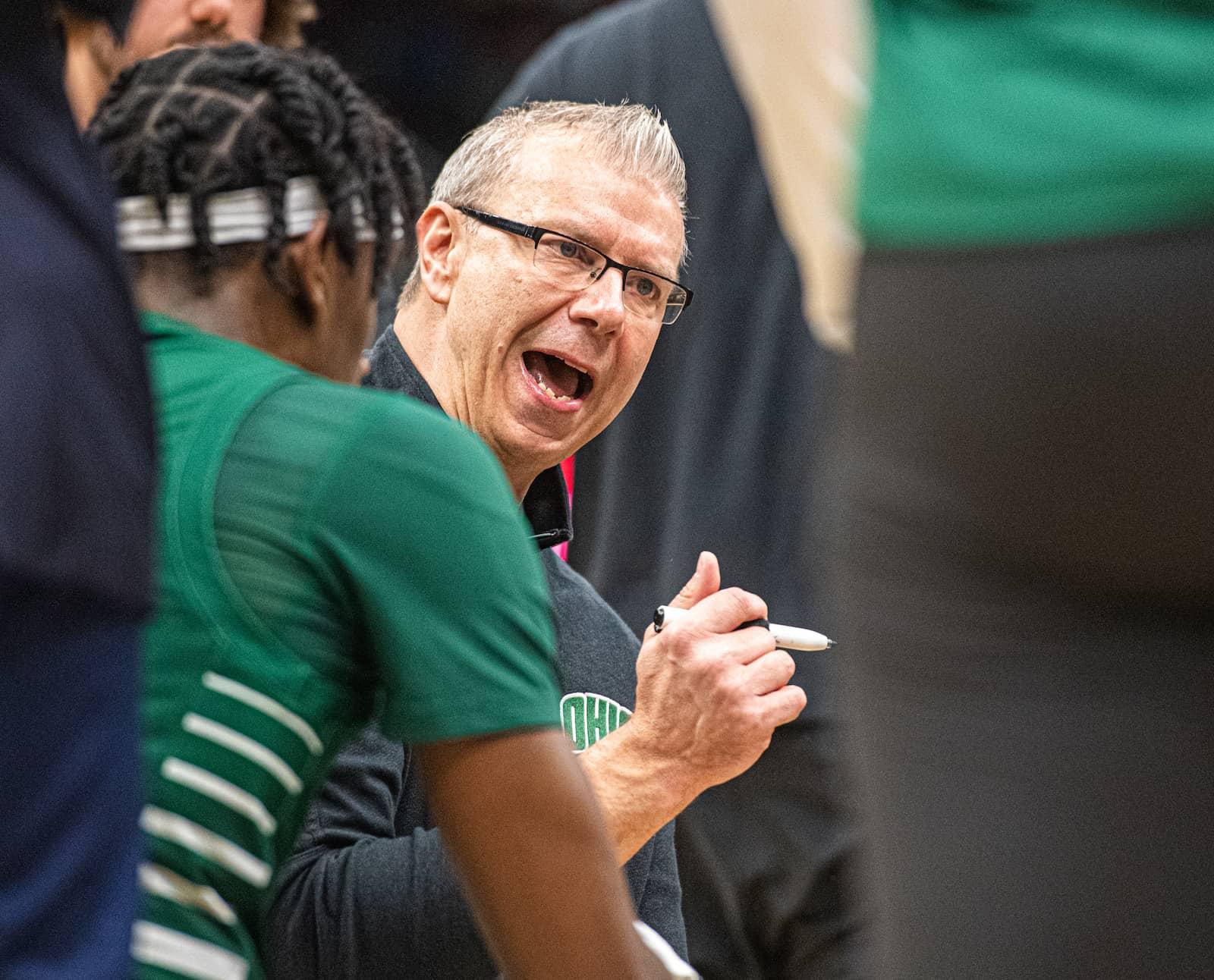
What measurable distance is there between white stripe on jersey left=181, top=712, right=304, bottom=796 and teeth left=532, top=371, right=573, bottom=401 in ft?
3.78

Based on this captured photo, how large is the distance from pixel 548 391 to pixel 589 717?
47 centimetres

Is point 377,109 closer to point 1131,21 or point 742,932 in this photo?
point 1131,21

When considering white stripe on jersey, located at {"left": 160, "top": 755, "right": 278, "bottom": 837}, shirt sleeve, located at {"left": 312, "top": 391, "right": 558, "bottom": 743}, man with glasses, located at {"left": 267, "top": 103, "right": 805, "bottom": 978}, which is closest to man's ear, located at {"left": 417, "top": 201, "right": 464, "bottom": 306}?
man with glasses, located at {"left": 267, "top": 103, "right": 805, "bottom": 978}

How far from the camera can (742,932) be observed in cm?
287

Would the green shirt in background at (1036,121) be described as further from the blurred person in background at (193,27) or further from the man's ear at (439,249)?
the man's ear at (439,249)

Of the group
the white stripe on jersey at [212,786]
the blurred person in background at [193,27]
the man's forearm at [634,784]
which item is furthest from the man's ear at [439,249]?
the white stripe on jersey at [212,786]

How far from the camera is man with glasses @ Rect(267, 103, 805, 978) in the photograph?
1817 mm

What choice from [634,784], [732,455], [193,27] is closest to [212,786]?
[634,784]

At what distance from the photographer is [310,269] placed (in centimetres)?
135

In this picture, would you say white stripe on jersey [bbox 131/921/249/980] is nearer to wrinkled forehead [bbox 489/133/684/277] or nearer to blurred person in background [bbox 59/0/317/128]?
blurred person in background [bbox 59/0/317/128]

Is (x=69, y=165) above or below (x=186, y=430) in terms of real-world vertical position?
above

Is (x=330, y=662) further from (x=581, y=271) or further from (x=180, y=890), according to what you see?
(x=581, y=271)

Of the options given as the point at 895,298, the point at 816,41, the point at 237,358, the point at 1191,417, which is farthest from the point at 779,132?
the point at 237,358

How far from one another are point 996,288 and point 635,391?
5.84ft
